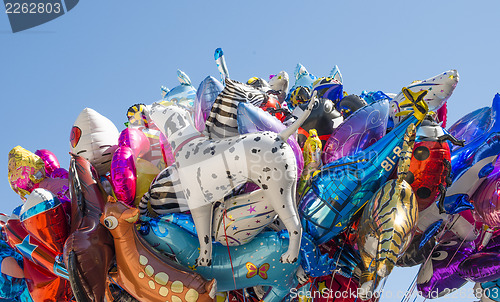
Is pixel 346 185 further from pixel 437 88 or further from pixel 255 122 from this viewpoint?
pixel 437 88

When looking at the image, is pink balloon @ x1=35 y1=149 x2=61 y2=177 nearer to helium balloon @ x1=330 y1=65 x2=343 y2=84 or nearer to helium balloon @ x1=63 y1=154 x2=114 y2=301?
helium balloon @ x1=63 y1=154 x2=114 y2=301

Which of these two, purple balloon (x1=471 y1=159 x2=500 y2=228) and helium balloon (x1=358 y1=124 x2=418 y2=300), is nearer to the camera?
helium balloon (x1=358 y1=124 x2=418 y2=300)

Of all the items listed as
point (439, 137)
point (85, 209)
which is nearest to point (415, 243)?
point (439, 137)

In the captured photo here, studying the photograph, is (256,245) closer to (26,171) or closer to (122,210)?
(122,210)

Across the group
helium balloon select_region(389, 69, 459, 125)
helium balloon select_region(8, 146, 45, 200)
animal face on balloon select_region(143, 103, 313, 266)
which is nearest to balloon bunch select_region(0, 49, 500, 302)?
animal face on balloon select_region(143, 103, 313, 266)

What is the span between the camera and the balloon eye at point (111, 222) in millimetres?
2652

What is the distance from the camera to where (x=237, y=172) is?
2.53 m

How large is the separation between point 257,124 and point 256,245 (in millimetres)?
615

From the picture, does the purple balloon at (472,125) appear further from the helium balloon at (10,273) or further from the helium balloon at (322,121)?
the helium balloon at (10,273)

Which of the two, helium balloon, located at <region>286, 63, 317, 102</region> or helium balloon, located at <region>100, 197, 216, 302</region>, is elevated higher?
helium balloon, located at <region>286, 63, 317, 102</region>

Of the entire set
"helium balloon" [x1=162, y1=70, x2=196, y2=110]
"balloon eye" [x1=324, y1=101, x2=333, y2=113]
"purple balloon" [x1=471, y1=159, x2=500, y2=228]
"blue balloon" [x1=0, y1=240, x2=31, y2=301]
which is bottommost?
"blue balloon" [x1=0, y1=240, x2=31, y2=301]

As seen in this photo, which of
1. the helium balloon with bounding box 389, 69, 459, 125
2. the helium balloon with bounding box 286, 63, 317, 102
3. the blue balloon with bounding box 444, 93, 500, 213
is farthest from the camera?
the helium balloon with bounding box 286, 63, 317, 102

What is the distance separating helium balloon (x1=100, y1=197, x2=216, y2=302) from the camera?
2586mm

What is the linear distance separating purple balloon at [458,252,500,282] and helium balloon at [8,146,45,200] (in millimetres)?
2680
